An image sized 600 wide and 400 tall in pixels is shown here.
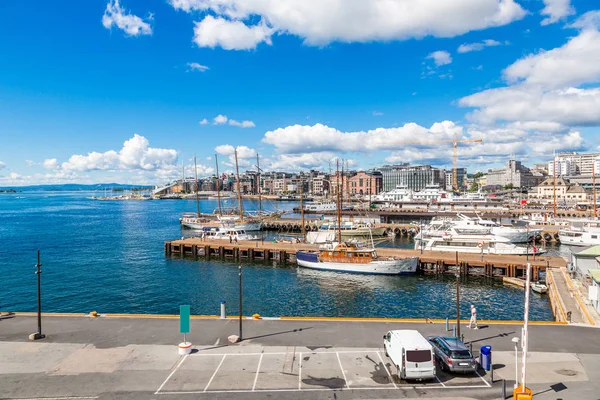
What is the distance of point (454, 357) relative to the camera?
1819cm

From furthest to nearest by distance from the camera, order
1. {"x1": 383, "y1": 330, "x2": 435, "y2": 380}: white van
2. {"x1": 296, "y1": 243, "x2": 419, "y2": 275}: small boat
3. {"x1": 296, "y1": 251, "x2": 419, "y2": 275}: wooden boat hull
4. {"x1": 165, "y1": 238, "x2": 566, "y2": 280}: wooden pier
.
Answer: {"x1": 296, "y1": 243, "x2": 419, "y2": 275}: small boat < {"x1": 296, "y1": 251, "x2": 419, "y2": 275}: wooden boat hull < {"x1": 165, "y1": 238, "x2": 566, "y2": 280}: wooden pier < {"x1": 383, "y1": 330, "x2": 435, "y2": 380}: white van

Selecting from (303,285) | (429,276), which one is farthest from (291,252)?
(429,276)

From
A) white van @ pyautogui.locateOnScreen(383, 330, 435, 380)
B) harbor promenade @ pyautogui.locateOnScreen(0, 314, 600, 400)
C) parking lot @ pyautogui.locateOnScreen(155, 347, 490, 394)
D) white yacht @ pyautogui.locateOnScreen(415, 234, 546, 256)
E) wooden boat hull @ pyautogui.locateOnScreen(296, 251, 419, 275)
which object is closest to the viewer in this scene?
harbor promenade @ pyautogui.locateOnScreen(0, 314, 600, 400)

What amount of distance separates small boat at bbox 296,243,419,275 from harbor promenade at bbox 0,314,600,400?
26176 mm

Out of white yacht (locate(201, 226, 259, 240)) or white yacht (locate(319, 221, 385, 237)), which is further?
white yacht (locate(319, 221, 385, 237))

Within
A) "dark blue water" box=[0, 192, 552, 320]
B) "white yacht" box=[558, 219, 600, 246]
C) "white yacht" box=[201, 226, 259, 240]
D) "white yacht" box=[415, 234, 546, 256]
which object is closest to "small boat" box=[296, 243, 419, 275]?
"dark blue water" box=[0, 192, 552, 320]

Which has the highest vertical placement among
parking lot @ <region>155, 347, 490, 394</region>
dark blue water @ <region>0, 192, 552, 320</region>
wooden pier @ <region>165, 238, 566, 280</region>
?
parking lot @ <region>155, 347, 490, 394</region>

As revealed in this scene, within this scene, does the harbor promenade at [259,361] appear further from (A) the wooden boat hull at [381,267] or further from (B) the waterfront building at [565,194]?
(B) the waterfront building at [565,194]

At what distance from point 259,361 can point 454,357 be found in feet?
29.5

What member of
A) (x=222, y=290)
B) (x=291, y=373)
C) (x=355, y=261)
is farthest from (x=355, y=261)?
(x=291, y=373)

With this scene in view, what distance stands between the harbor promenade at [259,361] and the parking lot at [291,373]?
0.15ft

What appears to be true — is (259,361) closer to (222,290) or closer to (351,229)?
(222,290)

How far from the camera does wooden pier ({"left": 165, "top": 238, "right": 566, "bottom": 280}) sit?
5134 centimetres

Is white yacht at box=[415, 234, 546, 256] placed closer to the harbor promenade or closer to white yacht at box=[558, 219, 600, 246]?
white yacht at box=[558, 219, 600, 246]
